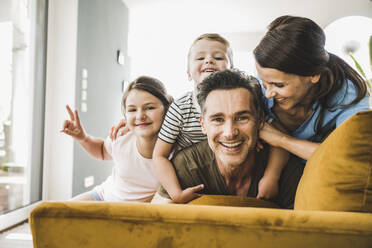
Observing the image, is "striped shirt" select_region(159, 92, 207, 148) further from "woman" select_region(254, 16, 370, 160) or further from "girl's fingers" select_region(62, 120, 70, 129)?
"girl's fingers" select_region(62, 120, 70, 129)

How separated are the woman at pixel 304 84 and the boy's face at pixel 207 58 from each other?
20 cm

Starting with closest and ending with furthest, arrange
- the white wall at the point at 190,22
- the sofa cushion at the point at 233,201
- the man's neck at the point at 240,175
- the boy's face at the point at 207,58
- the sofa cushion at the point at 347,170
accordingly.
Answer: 1. the sofa cushion at the point at 347,170
2. the sofa cushion at the point at 233,201
3. the man's neck at the point at 240,175
4. the boy's face at the point at 207,58
5. the white wall at the point at 190,22

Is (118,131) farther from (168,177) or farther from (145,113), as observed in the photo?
(168,177)

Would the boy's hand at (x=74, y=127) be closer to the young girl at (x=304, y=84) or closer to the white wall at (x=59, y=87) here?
the young girl at (x=304, y=84)

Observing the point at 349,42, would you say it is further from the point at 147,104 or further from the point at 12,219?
the point at 12,219

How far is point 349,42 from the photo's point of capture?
104 inches

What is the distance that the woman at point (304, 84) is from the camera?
0.96 metres

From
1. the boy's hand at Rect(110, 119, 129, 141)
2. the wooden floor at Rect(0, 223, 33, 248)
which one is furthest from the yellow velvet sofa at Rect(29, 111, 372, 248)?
the wooden floor at Rect(0, 223, 33, 248)

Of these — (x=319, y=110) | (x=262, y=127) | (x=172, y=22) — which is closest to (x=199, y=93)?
(x=262, y=127)

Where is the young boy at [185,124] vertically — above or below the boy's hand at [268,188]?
above

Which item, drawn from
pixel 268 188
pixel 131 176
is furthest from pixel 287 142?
pixel 131 176

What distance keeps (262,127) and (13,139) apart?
2.26 meters

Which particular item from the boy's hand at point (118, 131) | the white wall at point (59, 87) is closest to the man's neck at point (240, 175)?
the boy's hand at point (118, 131)

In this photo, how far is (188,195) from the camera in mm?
1023
